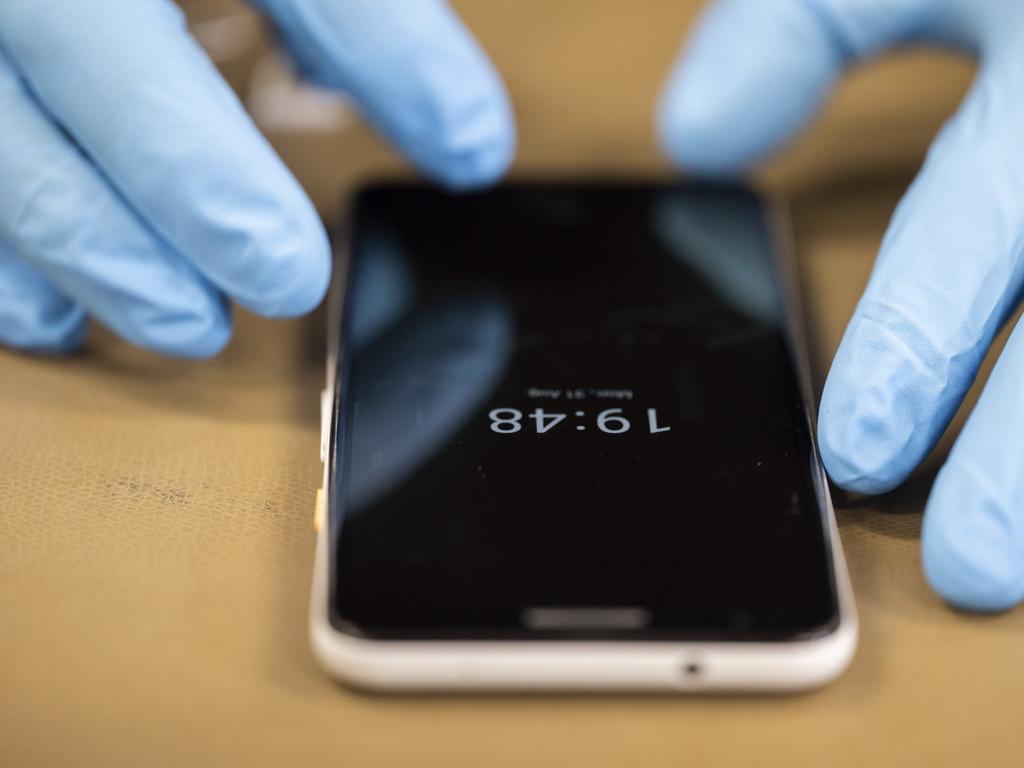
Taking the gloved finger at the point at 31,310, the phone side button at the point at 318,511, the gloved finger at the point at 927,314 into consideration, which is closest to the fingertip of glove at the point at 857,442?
the gloved finger at the point at 927,314

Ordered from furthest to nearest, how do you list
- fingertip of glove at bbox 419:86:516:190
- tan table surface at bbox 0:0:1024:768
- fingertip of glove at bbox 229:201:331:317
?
fingertip of glove at bbox 419:86:516:190, fingertip of glove at bbox 229:201:331:317, tan table surface at bbox 0:0:1024:768

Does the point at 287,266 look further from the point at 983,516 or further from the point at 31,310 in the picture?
the point at 983,516

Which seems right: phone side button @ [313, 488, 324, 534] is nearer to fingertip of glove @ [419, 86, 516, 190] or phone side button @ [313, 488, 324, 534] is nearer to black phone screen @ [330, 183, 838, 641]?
black phone screen @ [330, 183, 838, 641]

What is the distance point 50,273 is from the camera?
555 mm

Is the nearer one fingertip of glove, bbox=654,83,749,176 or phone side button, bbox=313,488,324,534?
phone side button, bbox=313,488,324,534

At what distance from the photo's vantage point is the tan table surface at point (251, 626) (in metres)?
0.43

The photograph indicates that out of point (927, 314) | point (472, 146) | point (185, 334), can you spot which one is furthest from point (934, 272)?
point (185, 334)

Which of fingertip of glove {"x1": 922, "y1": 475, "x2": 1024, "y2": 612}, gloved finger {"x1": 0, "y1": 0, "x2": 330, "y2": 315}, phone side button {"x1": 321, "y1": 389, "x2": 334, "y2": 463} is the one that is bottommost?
fingertip of glove {"x1": 922, "y1": 475, "x2": 1024, "y2": 612}

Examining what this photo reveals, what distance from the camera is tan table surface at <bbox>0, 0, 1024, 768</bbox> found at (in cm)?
43

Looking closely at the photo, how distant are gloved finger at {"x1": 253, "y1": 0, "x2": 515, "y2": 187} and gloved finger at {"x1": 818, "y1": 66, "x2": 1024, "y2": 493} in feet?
0.81

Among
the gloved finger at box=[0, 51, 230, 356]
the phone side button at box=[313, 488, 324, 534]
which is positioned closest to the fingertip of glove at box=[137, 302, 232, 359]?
the gloved finger at box=[0, 51, 230, 356]

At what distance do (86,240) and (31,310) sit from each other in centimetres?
7

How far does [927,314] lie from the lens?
1.65 ft

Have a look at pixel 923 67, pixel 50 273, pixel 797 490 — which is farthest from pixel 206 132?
pixel 923 67
